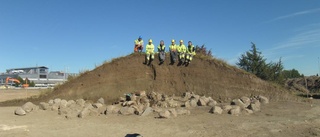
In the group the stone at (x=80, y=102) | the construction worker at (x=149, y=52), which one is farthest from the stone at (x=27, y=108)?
the construction worker at (x=149, y=52)

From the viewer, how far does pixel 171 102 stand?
720 inches

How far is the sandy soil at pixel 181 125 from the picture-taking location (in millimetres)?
11820

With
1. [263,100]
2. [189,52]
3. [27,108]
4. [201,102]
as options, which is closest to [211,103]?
[201,102]

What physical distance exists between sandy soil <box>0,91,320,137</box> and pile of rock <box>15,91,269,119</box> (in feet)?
1.38

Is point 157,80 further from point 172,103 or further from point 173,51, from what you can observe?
point 172,103

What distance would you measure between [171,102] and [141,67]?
4332mm

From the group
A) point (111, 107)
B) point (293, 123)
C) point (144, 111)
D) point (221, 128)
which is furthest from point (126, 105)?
point (293, 123)

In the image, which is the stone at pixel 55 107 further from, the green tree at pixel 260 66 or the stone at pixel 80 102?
the green tree at pixel 260 66

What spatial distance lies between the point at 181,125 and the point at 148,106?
4485 millimetres

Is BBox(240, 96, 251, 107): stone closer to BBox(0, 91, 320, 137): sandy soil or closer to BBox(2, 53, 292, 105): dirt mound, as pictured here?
BBox(0, 91, 320, 137): sandy soil

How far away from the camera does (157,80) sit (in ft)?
70.2

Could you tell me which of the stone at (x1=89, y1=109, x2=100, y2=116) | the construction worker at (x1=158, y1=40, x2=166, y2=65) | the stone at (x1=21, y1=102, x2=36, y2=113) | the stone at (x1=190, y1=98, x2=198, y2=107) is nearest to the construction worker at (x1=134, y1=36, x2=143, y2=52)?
the construction worker at (x1=158, y1=40, x2=166, y2=65)

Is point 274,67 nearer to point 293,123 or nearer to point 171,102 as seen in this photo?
point 171,102

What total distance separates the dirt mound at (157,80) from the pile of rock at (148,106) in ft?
3.29
